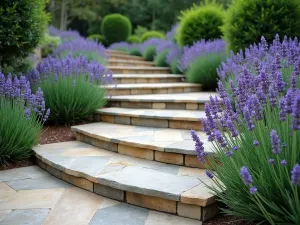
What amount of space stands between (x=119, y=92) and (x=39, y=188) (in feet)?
10.5

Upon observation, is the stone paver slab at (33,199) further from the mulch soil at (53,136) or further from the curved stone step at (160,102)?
the curved stone step at (160,102)

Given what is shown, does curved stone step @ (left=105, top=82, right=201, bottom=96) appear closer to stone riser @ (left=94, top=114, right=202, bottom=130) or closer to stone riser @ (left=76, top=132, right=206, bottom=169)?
stone riser @ (left=94, top=114, right=202, bottom=130)

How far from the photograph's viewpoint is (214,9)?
27.6 feet

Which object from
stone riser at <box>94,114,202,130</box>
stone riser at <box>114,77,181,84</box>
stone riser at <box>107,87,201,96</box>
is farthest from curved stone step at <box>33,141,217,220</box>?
stone riser at <box>114,77,181,84</box>

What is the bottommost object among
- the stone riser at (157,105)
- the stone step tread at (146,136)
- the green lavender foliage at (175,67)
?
the stone step tread at (146,136)

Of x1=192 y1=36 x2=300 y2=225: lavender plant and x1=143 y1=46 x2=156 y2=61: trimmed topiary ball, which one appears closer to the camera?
→ x1=192 y1=36 x2=300 y2=225: lavender plant

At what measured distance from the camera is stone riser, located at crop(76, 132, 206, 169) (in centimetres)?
302

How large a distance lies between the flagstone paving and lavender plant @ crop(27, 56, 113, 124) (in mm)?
1748

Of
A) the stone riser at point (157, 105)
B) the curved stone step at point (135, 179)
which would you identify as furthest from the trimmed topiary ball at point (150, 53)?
the curved stone step at point (135, 179)

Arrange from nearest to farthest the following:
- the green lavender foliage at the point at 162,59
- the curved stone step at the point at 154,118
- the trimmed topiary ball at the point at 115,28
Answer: the curved stone step at the point at 154,118
the green lavender foliage at the point at 162,59
the trimmed topiary ball at the point at 115,28

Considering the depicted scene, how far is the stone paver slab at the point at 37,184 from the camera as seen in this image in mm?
2986

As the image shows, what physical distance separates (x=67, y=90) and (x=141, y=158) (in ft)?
5.76

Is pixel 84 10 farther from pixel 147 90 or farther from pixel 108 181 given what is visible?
pixel 108 181

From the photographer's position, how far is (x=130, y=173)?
9.32 ft
